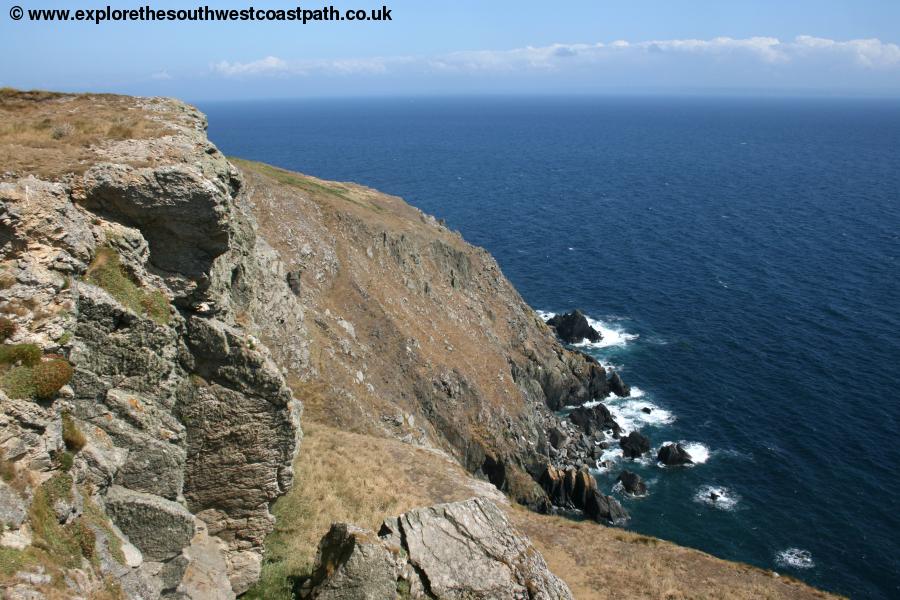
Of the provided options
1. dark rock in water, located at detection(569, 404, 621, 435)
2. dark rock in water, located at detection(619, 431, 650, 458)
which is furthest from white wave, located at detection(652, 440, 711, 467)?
dark rock in water, located at detection(569, 404, 621, 435)

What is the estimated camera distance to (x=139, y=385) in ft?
54.7

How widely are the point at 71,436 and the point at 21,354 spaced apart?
2147 mm

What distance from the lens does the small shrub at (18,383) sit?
12.5m

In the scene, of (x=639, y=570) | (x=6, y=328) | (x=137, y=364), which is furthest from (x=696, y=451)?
(x=6, y=328)

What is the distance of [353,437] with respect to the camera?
123 ft


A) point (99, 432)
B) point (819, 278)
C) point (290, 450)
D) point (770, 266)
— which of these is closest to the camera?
point (99, 432)

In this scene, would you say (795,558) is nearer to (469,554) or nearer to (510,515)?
(510,515)

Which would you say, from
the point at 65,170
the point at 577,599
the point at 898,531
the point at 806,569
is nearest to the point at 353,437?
the point at 577,599

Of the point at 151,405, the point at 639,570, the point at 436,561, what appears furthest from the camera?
the point at 639,570

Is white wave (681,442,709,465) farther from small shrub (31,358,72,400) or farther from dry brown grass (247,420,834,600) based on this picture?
small shrub (31,358,72,400)

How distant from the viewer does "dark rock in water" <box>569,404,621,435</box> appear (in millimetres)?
69500

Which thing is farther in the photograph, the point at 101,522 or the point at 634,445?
the point at 634,445

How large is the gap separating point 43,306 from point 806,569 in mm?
55480

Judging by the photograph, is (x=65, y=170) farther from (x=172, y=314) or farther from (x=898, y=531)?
(x=898, y=531)
